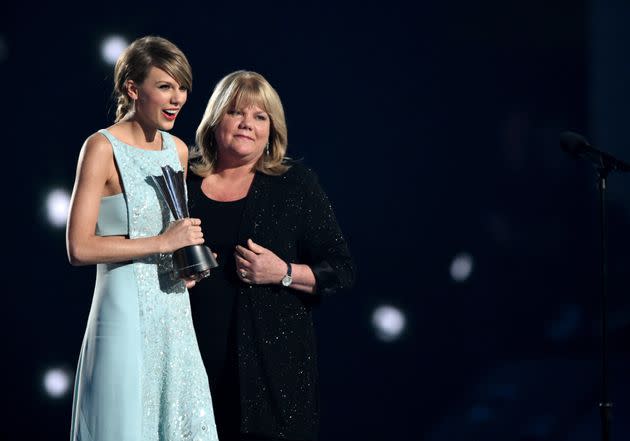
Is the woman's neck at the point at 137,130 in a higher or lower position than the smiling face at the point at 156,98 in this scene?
lower

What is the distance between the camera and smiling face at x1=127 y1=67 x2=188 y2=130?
184 cm

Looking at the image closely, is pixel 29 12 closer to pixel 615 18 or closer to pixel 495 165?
pixel 495 165

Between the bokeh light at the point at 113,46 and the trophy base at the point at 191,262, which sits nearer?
the trophy base at the point at 191,262

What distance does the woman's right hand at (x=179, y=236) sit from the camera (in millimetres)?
1783

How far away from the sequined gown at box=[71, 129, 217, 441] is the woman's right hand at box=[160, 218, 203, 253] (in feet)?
0.19

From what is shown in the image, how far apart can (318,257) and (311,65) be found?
1.05 m

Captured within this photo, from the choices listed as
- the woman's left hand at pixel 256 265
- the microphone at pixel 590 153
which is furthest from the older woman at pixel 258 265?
the microphone at pixel 590 153

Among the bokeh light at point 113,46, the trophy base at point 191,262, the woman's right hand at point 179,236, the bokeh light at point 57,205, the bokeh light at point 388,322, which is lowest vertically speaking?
the bokeh light at point 388,322

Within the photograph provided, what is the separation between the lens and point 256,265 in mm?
2094

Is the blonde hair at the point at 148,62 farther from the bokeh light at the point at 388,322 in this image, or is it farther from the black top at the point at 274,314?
the bokeh light at the point at 388,322

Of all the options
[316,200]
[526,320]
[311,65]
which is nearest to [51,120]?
[311,65]

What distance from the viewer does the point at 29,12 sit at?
10.0 ft

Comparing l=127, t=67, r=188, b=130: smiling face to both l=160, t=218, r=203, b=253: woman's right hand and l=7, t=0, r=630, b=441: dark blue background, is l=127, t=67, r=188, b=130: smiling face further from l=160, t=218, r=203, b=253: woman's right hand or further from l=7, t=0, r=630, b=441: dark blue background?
l=7, t=0, r=630, b=441: dark blue background

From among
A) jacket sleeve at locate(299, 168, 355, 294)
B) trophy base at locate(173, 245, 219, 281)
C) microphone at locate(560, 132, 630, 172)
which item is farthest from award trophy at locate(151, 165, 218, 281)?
microphone at locate(560, 132, 630, 172)
